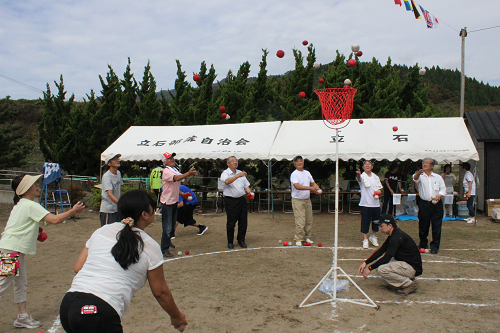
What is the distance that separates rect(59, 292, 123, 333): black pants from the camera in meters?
2.08

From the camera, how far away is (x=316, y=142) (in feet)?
39.1

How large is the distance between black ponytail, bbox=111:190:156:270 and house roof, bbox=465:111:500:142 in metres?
12.9

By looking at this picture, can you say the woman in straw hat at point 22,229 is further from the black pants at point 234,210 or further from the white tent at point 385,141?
the white tent at point 385,141

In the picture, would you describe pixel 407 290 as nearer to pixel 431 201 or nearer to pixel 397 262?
pixel 397 262

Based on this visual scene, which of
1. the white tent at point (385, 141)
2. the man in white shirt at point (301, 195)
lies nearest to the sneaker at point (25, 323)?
the man in white shirt at point (301, 195)

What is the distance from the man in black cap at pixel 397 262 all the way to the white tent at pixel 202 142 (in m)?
6.75

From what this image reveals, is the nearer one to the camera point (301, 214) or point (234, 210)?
point (234, 210)

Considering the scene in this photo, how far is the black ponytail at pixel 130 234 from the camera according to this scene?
218cm

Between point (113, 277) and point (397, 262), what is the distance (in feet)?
13.6

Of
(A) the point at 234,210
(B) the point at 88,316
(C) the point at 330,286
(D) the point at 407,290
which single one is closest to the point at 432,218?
(D) the point at 407,290

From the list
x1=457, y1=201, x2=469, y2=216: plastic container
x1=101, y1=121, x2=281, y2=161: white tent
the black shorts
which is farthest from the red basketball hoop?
x1=457, y1=201, x2=469, y2=216: plastic container

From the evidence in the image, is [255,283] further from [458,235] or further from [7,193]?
[7,193]

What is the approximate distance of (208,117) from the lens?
17891 mm

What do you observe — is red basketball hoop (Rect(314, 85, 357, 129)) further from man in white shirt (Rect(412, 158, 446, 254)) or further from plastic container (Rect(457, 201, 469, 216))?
plastic container (Rect(457, 201, 469, 216))
